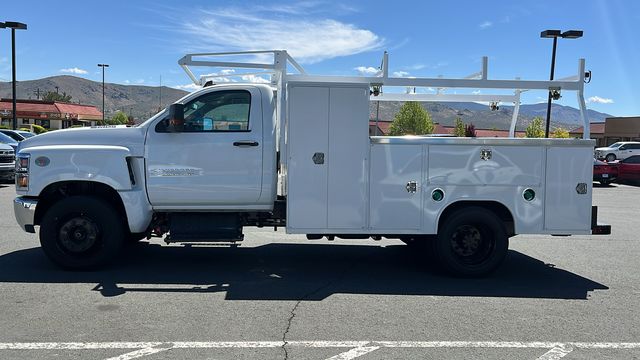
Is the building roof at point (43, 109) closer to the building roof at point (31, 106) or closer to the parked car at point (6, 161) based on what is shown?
the building roof at point (31, 106)

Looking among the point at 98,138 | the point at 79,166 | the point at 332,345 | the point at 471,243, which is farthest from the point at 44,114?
the point at 332,345

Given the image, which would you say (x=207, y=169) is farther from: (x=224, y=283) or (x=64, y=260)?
(x=64, y=260)

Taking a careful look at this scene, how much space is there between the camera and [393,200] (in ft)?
22.9

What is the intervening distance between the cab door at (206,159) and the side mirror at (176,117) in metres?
0.05

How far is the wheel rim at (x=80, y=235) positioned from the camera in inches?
275

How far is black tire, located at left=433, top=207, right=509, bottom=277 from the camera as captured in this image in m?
7.05

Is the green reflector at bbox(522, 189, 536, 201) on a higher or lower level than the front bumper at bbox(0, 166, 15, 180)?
higher

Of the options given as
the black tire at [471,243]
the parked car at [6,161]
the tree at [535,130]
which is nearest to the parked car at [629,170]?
the tree at [535,130]

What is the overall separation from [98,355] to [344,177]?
351cm

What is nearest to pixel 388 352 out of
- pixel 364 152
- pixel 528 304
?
pixel 528 304

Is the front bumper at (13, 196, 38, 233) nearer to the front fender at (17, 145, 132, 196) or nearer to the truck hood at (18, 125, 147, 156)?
the front fender at (17, 145, 132, 196)

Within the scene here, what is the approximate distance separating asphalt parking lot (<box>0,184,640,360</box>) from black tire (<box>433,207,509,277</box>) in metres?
0.23

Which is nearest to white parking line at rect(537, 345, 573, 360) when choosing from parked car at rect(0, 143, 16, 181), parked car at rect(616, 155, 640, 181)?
parked car at rect(0, 143, 16, 181)

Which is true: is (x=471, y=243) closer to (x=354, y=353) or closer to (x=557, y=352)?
(x=557, y=352)
